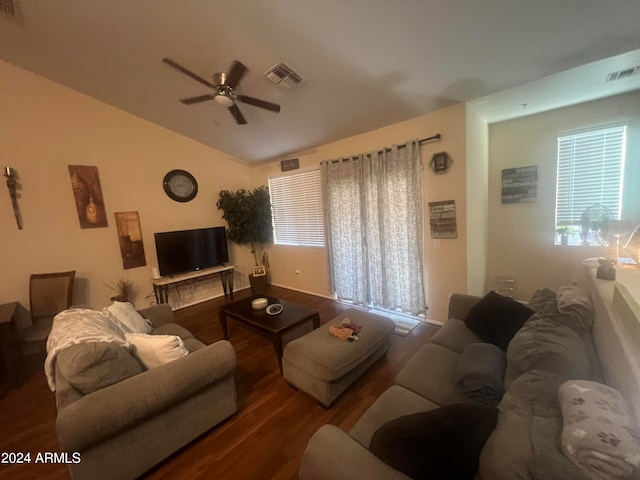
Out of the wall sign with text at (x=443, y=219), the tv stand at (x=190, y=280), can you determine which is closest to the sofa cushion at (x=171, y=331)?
the tv stand at (x=190, y=280)

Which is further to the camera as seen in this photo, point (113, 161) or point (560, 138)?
point (113, 161)

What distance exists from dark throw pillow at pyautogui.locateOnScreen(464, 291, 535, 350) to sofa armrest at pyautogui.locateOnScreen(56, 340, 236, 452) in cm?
180

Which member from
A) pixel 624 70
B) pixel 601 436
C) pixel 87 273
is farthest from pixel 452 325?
pixel 87 273

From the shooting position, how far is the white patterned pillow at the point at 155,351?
1.58 meters

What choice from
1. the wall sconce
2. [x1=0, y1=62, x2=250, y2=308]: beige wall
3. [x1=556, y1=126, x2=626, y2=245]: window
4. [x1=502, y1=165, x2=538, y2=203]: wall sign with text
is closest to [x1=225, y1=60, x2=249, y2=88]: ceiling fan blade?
[x1=0, y1=62, x2=250, y2=308]: beige wall

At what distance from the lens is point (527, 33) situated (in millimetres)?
1720

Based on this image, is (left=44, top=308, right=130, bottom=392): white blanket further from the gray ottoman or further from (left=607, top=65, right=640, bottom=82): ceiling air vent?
(left=607, top=65, right=640, bottom=82): ceiling air vent

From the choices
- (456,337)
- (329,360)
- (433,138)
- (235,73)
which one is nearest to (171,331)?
(329,360)

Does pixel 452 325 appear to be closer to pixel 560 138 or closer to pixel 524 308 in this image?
pixel 524 308

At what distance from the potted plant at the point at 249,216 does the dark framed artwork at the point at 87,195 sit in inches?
65.5

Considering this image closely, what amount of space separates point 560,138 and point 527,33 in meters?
1.88

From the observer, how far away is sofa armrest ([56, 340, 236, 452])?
118 centimetres

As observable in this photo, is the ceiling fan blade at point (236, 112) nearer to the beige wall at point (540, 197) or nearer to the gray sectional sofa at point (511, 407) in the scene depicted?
the gray sectional sofa at point (511, 407)

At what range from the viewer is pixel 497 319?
1759 millimetres
